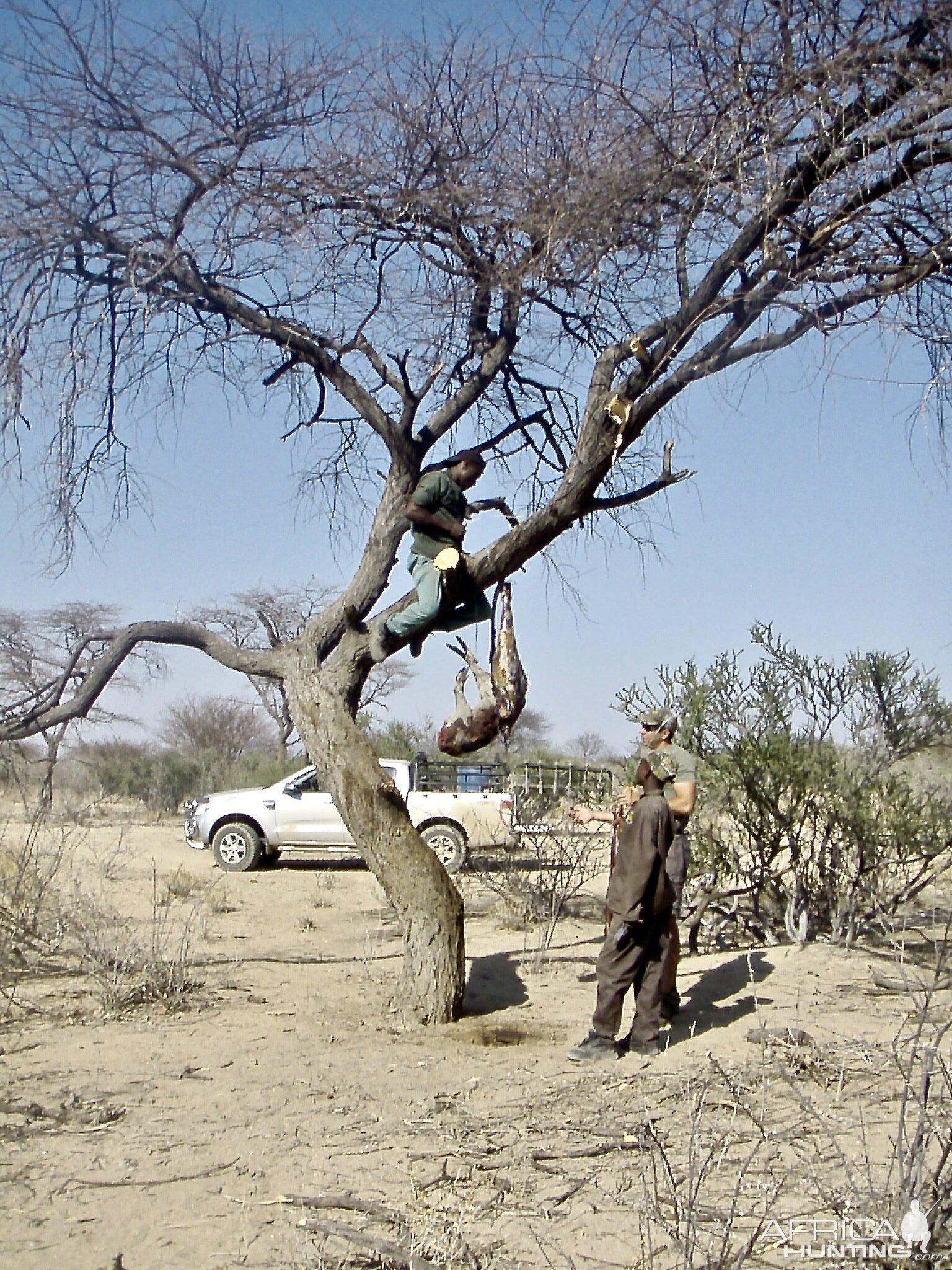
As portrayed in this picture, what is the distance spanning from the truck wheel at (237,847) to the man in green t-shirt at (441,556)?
1173 centimetres

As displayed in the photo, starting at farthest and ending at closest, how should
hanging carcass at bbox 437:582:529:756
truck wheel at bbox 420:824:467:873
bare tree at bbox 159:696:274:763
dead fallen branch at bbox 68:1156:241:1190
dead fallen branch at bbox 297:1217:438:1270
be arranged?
bare tree at bbox 159:696:274:763 < truck wheel at bbox 420:824:467:873 < hanging carcass at bbox 437:582:529:756 < dead fallen branch at bbox 68:1156:241:1190 < dead fallen branch at bbox 297:1217:438:1270

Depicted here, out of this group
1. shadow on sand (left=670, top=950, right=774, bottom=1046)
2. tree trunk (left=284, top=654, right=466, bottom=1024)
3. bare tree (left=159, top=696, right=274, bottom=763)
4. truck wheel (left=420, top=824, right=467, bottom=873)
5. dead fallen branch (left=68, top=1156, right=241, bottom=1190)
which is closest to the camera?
dead fallen branch (left=68, top=1156, right=241, bottom=1190)

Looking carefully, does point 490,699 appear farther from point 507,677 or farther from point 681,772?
point 681,772

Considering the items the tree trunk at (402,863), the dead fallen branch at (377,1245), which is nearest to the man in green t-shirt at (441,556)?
the tree trunk at (402,863)

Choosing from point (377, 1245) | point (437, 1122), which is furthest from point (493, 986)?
point (377, 1245)

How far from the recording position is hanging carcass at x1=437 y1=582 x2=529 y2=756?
562 centimetres

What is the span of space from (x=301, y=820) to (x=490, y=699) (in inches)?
497

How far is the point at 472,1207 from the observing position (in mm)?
4117

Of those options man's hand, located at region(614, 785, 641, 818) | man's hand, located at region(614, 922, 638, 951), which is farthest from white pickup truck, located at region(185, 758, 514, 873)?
man's hand, located at region(614, 922, 638, 951)

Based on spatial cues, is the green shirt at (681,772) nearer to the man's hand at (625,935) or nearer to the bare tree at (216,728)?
the man's hand at (625,935)

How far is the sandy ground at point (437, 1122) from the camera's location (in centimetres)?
382

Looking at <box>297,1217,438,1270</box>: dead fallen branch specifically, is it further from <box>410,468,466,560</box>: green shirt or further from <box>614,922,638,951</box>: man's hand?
<box>410,468,466,560</box>: green shirt

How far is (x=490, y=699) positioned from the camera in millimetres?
5738

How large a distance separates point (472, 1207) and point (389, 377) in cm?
518
